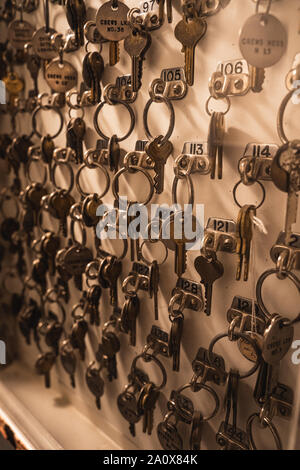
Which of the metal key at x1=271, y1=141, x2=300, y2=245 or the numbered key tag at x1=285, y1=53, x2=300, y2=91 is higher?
the numbered key tag at x1=285, y1=53, x2=300, y2=91

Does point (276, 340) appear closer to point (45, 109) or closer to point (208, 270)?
point (208, 270)

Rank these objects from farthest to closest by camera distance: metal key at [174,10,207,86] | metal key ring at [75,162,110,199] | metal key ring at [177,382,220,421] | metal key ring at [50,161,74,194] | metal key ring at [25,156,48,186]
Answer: metal key ring at [25,156,48,186], metal key ring at [50,161,74,194], metal key ring at [75,162,110,199], metal key ring at [177,382,220,421], metal key at [174,10,207,86]

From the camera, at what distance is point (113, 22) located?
74cm

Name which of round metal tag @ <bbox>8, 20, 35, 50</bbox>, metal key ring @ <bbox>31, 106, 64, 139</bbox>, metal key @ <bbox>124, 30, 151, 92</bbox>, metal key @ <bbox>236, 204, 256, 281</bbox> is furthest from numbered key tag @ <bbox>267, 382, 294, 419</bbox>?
round metal tag @ <bbox>8, 20, 35, 50</bbox>

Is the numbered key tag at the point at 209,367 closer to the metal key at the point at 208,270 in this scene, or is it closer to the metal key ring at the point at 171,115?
the metal key at the point at 208,270

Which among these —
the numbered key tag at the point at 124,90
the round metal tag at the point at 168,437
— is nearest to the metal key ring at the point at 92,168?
the numbered key tag at the point at 124,90

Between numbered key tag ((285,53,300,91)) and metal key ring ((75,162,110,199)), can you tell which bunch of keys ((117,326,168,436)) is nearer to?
metal key ring ((75,162,110,199))

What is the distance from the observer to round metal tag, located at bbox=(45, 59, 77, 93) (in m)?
0.91

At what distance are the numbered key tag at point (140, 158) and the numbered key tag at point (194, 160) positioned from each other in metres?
0.08

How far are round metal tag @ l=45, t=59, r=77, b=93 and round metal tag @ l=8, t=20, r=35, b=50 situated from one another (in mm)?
173

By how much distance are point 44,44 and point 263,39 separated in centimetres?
57

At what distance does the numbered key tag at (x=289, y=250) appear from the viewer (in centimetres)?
59

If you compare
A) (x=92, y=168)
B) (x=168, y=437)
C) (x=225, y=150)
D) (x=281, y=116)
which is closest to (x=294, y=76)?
(x=281, y=116)

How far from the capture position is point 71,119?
3.05 ft
